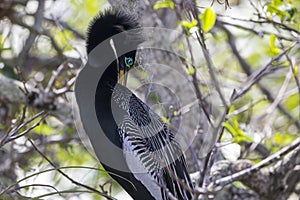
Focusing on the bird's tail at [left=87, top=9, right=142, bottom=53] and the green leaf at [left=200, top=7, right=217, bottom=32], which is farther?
the bird's tail at [left=87, top=9, right=142, bottom=53]

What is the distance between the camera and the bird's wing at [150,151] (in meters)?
2.90

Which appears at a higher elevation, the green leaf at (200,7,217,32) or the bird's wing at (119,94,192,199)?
the green leaf at (200,7,217,32)

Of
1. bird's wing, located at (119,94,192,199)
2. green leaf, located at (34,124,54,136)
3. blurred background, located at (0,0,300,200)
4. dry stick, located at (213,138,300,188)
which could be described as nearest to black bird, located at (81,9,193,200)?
bird's wing, located at (119,94,192,199)

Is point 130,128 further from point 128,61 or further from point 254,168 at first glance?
point 254,168

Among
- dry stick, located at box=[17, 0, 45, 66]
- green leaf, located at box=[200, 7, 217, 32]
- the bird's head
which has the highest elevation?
green leaf, located at box=[200, 7, 217, 32]

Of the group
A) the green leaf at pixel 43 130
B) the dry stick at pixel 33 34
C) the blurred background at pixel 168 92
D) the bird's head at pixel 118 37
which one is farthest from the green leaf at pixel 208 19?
the dry stick at pixel 33 34

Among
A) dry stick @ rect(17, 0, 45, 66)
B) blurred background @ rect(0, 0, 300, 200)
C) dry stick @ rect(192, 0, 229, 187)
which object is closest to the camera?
dry stick @ rect(192, 0, 229, 187)

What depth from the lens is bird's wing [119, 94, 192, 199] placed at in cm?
290

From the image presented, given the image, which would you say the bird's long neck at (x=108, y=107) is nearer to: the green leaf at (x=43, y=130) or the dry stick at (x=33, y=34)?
the green leaf at (x=43, y=130)

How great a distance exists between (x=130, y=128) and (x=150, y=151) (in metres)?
0.14

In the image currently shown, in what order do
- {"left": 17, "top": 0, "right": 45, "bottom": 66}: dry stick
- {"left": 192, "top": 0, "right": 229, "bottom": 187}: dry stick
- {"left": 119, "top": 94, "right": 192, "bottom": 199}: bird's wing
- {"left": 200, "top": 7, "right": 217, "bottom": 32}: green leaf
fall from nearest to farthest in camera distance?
{"left": 192, "top": 0, "right": 229, "bottom": 187}: dry stick → {"left": 200, "top": 7, "right": 217, "bottom": 32}: green leaf → {"left": 119, "top": 94, "right": 192, "bottom": 199}: bird's wing → {"left": 17, "top": 0, "right": 45, "bottom": 66}: dry stick

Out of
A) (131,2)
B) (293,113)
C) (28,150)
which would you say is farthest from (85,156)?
(293,113)

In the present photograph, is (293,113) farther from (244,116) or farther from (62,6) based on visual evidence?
(62,6)

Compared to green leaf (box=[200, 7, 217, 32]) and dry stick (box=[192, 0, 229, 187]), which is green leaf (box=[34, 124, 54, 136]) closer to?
dry stick (box=[192, 0, 229, 187])
